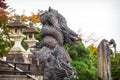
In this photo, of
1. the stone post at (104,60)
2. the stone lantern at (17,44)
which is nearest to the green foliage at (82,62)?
the stone lantern at (17,44)

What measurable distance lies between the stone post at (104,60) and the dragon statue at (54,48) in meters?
4.89

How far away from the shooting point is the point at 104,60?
1307 cm

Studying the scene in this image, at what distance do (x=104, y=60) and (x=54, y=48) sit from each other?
592cm

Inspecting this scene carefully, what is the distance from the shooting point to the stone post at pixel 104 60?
12.6m

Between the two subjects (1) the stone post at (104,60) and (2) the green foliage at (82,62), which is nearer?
(1) the stone post at (104,60)

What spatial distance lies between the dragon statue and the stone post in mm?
4890

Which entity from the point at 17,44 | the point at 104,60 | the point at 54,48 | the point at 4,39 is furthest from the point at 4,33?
the point at 54,48

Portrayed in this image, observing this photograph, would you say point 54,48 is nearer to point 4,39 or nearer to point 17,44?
point 17,44

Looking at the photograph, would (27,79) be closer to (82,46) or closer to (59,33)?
(82,46)

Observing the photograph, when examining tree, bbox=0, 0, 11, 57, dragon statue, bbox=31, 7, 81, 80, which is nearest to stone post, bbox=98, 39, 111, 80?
dragon statue, bbox=31, 7, 81, 80

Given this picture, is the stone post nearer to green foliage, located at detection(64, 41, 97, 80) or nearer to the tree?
green foliage, located at detection(64, 41, 97, 80)

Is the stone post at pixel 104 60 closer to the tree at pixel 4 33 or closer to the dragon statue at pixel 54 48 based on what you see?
the dragon statue at pixel 54 48

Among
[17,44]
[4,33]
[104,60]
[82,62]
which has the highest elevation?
[4,33]

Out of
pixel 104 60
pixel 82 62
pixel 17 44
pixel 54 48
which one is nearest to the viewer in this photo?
pixel 54 48
